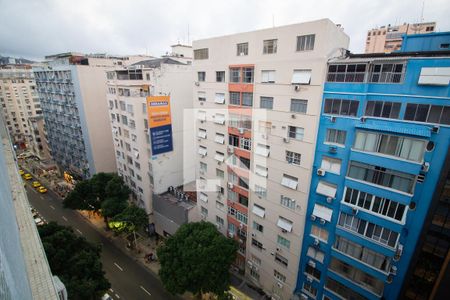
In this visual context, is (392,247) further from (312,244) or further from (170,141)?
(170,141)

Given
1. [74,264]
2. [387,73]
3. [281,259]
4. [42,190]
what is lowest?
[42,190]

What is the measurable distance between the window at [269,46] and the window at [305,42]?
2240mm

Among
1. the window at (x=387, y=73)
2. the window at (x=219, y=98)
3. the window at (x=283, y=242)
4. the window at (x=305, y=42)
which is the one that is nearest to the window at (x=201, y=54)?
the window at (x=219, y=98)

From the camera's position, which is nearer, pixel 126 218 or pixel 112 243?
pixel 126 218

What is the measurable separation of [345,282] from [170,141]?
2741cm

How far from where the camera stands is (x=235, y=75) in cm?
2427

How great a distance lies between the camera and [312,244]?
2281 centimetres

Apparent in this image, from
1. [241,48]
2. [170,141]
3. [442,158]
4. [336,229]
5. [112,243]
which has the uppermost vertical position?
[241,48]

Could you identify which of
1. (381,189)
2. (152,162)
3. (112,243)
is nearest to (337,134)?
(381,189)

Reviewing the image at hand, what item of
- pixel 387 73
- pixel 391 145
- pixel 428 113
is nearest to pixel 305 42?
pixel 387 73

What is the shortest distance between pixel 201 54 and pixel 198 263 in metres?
22.2

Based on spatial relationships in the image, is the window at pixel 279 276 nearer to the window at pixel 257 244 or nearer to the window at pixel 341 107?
the window at pixel 257 244

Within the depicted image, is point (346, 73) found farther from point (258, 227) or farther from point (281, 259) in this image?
point (281, 259)

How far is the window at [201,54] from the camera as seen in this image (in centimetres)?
2605
